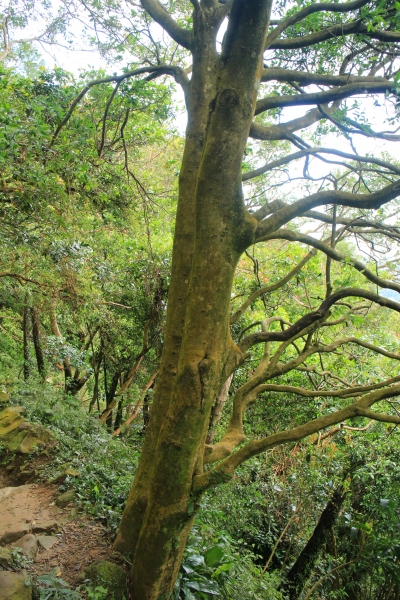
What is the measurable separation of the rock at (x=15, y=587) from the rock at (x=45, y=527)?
1179 millimetres

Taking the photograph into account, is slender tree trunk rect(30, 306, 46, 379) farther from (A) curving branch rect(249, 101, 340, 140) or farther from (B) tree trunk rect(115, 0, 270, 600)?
(B) tree trunk rect(115, 0, 270, 600)

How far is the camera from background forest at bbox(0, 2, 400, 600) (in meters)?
4.26

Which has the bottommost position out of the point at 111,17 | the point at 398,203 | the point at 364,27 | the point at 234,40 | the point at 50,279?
the point at 50,279

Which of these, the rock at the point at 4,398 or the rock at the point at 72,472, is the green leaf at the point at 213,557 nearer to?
the rock at the point at 72,472

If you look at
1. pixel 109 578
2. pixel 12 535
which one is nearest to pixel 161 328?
pixel 12 535

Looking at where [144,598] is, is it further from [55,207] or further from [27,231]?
[55,207]

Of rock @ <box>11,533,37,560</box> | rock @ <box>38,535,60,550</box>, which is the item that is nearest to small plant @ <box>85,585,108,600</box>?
rock @ <box>11,533,37,560</box>

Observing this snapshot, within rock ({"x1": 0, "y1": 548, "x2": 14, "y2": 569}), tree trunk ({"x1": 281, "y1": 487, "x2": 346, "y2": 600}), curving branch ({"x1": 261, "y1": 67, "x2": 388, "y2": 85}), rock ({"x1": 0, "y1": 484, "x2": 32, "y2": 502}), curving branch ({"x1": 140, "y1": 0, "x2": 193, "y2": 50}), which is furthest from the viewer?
tree trunk ({"x1": 281, "y1": 487, "x2": 346, "y2": 600})

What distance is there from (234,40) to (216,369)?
6.75ft

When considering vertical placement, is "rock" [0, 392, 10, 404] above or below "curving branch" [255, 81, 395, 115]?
below

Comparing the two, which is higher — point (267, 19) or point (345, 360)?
point (267, 19)

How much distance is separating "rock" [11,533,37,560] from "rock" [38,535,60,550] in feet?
0.25

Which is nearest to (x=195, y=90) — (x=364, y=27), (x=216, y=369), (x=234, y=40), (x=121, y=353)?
(x=234, y=40)

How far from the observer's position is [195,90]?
11.5 ft
